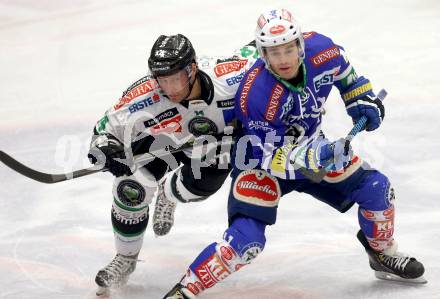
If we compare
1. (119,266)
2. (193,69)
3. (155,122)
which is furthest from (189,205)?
(193,69)

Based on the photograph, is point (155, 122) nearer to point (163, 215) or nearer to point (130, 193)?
point (130, 193)

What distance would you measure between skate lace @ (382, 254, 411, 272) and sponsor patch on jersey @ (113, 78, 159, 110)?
1.33m

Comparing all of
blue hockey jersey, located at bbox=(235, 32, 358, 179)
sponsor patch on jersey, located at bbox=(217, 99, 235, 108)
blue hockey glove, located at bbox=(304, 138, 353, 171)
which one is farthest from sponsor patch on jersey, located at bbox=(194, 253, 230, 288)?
sponsor patch on jersey, located at bbox=(217, 99, 235, 108)

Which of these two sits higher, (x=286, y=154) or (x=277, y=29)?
(x=277, y=29)

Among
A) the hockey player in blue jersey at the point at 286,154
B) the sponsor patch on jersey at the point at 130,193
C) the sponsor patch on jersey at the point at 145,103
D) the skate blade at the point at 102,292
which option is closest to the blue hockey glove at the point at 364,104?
the hockey player in blue jersey at the point at 286,154

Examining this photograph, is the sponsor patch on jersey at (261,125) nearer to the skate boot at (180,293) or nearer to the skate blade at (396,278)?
the skate boot at (180,293)

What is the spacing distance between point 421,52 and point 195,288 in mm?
3745

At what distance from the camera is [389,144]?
18.8 feet

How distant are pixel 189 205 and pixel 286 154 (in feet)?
5.78

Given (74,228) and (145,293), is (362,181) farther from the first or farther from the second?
(74,228)

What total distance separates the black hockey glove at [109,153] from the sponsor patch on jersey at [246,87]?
650mm

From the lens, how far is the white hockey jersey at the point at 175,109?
4.21m

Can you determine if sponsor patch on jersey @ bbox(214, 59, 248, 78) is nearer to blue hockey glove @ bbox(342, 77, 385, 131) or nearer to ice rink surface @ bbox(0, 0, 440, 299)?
blue hockey glove @ bbox(342, 77, 385, 131)

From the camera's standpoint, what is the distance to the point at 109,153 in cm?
408
